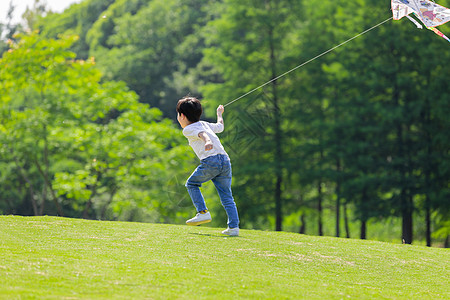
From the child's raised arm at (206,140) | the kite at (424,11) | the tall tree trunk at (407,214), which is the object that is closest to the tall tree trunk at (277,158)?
the tall tree trunk at (407,214)

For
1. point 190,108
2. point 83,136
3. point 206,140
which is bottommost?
point 206,140

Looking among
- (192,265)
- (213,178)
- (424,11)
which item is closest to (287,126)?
(424,11)

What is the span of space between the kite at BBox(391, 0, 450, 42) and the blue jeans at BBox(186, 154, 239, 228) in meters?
3.69

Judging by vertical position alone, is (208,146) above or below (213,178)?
above

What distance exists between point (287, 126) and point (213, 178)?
2010 cm

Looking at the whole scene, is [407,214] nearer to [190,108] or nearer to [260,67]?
[260,67]

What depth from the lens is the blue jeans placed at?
7617 mm

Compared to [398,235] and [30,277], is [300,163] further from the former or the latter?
[30,277]

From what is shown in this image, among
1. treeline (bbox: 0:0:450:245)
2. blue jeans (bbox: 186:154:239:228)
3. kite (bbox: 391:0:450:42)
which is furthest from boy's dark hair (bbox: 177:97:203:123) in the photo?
Result: treeline (bbox: 0:0:450:245)

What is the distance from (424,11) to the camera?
8703mm

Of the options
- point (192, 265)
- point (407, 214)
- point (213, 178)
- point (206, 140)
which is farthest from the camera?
point (407, 214)

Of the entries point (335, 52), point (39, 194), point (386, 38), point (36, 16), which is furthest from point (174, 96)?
point (386, 38)

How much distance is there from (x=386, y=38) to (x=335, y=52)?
320 cm

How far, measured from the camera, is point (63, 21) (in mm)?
60625
